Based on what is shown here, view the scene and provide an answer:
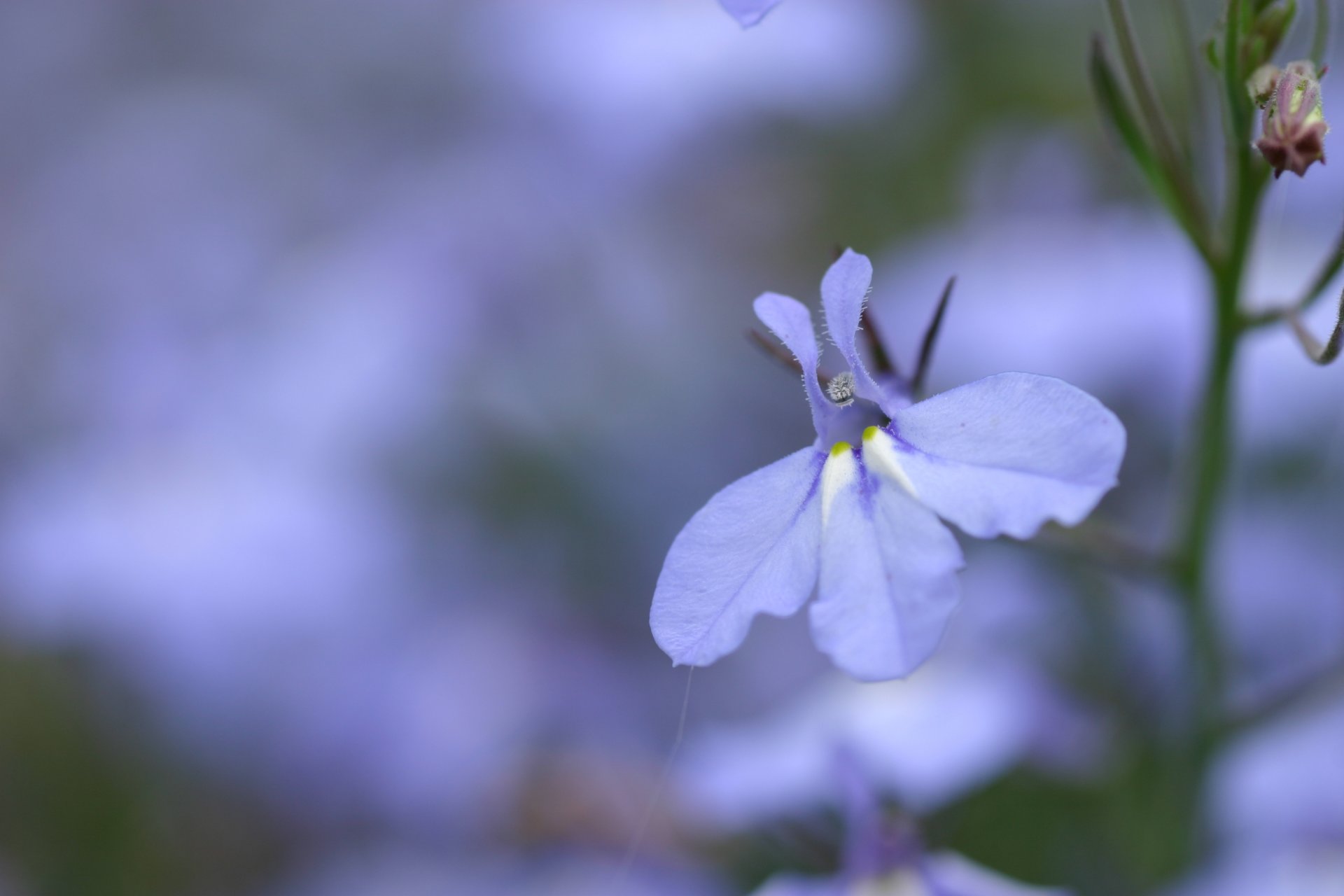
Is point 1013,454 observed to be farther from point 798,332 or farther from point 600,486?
point 600,486

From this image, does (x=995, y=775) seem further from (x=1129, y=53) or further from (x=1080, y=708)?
(x=1129, y=53)

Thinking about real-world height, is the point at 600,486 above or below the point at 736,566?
above

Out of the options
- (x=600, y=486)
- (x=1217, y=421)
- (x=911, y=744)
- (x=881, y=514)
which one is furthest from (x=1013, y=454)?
(x=600, y=486)

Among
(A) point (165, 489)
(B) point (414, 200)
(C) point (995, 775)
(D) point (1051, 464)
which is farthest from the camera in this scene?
(B) point (414, 200)

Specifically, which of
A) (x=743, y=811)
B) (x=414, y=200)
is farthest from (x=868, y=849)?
(x=414, y=200)

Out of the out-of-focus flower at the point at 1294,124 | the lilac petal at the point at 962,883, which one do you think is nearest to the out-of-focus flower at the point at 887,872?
the lilac petal at the point at 962,883

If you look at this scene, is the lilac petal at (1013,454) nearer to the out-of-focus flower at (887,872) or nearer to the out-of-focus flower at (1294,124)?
the out-of-focus flower at (1294,124)
